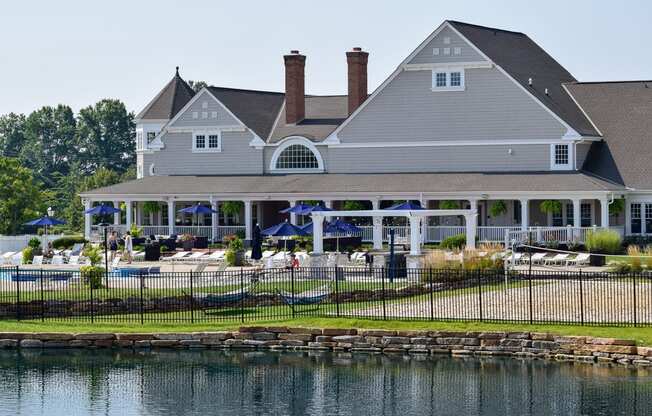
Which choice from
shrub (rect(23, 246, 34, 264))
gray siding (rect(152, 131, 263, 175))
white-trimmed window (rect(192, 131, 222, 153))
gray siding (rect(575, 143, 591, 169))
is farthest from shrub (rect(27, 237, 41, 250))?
gray siding (rect(575, 143, 591, 169))

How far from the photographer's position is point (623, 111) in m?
71.5

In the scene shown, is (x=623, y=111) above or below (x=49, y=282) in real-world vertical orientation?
above

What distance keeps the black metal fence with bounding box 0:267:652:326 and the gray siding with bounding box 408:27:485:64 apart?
22366mm

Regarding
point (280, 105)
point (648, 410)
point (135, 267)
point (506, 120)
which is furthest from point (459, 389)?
point (280, 105)

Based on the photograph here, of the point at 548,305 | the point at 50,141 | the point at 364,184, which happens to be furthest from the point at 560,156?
the point at 50,141

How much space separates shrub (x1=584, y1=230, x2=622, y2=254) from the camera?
59.8 metres

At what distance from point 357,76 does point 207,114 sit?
8119 millimetres

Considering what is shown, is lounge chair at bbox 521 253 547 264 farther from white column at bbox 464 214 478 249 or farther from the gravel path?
the gravel path

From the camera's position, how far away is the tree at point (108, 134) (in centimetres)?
13975

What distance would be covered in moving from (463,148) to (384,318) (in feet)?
99.3

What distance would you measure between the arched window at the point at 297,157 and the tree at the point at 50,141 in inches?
2741

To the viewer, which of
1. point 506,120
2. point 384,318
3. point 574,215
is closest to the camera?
point 384,318

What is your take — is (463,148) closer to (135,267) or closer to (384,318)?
(135,267)

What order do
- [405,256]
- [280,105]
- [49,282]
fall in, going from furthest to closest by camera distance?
[280,105] → [405,256] → [49,282]
